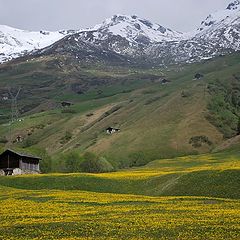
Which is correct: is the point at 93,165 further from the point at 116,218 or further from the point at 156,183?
the point at 116,218

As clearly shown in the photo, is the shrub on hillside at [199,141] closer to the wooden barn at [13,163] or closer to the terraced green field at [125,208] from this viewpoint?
the wooden barn at [13,163]

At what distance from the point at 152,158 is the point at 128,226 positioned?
135 m

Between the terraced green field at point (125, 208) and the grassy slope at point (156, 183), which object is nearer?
the terraced green field at point (125, 208)

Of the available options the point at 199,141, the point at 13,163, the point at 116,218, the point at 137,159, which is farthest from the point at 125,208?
the point at 199,141

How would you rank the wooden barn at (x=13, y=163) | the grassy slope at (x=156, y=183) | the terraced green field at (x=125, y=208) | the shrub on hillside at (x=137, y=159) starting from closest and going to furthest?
the terraced green field at (x=125, y=208), the grassy slope at (x=156, y=183), the wooden barn at (x=13, y=163), the shrub on hillside at (x=137, y=159)

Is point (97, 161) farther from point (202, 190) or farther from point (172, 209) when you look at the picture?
point (172, 209)

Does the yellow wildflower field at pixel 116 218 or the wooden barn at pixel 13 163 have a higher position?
the wooden barn at pixel 13 163

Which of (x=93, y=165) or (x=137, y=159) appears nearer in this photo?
(x=93, y=165)

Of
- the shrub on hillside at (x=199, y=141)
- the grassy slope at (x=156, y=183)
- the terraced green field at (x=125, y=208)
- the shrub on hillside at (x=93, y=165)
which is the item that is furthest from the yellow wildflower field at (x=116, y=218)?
the shrub on hillside at (x=199, y=141)

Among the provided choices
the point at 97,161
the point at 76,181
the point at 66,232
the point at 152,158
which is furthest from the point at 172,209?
the point at 152,158

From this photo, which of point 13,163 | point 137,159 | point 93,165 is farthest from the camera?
point 137,159

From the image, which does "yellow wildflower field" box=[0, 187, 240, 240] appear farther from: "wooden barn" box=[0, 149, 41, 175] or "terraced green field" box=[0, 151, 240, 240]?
"wooden barn" box=[0, 149, 41, 175]

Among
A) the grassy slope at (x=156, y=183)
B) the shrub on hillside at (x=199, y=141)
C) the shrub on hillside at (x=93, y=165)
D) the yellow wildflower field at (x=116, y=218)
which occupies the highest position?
the shrub on hillside at (x=199, y=141)

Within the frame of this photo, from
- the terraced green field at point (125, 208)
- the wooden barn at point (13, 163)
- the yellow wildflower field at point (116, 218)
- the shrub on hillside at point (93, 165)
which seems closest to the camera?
the yellow wildflower field at point (116, 218)
